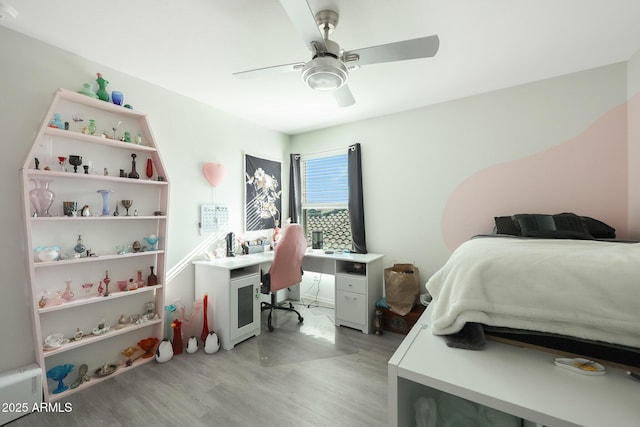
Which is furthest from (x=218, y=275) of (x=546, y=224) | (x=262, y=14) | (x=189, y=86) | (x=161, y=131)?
(x=546, y=224)

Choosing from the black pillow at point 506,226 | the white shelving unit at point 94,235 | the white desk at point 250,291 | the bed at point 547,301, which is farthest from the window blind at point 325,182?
the bed at point 547,301

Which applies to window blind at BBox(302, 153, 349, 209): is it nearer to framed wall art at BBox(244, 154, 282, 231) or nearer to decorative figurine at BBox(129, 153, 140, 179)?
framed wall art at BBox(244, 154, 282, 231)

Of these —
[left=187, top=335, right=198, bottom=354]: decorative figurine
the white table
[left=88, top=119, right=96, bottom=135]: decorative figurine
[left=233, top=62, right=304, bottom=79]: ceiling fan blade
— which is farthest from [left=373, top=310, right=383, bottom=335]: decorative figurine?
[left=88, top=119, right=96, bottom=135]: decorative figurine

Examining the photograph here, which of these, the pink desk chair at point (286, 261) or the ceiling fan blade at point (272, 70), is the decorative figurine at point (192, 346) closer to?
the pink desk chair at point (286, 261)

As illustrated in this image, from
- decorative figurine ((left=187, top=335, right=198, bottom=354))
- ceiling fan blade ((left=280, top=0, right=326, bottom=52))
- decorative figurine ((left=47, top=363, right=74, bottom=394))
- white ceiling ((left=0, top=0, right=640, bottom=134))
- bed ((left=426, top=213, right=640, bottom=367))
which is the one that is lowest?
decorative figurine ((left=187, top=335, right=198, bottom=354))

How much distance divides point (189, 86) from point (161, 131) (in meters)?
0.51

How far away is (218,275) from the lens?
2395mm

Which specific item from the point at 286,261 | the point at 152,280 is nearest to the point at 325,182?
the point at 286,261

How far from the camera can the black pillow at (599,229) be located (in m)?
1.89

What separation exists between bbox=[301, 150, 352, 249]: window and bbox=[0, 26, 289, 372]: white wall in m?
0.75

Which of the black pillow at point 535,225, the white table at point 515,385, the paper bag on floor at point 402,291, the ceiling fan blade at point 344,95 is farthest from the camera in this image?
the paper bag on floor at point 402,291

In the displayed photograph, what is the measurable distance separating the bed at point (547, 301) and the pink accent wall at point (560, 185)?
5.24 ft

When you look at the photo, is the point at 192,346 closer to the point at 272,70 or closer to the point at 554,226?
the point at 272,70

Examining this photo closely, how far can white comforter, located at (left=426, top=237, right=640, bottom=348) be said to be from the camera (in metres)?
0.76
